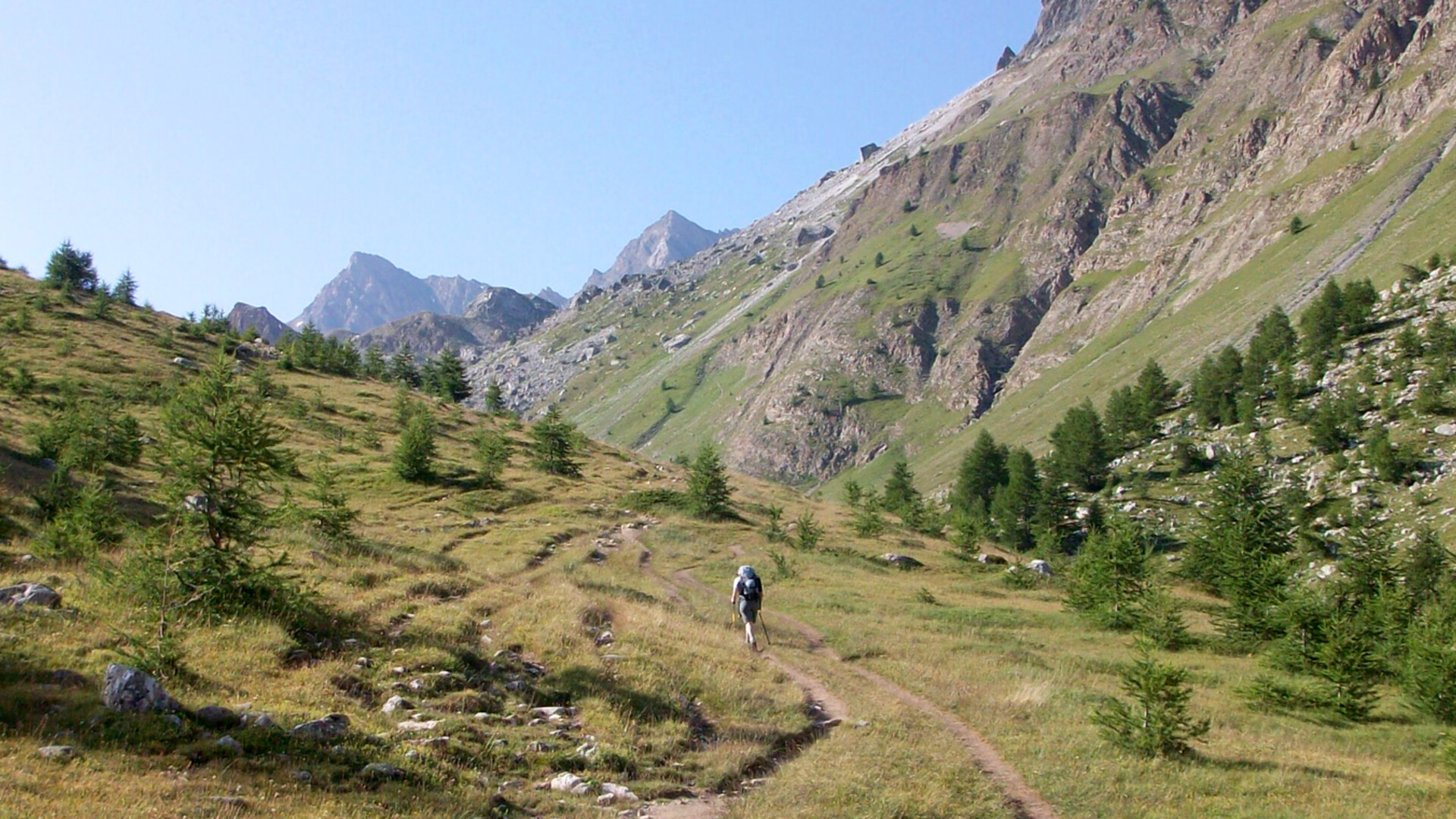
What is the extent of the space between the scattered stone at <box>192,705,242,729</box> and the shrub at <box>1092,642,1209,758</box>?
1512 cm

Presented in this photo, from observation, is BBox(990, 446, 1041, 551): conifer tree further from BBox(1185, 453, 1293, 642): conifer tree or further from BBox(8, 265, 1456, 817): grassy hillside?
BBox(8, 265, 1456, 817): grassy hillside

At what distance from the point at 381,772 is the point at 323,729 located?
1400 mm

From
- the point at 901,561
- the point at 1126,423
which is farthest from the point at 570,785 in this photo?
the point at 1126,423

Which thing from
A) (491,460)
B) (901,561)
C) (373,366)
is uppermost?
(373,366)

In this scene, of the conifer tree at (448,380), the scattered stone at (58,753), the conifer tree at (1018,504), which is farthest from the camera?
the conifer tree at (448,380)

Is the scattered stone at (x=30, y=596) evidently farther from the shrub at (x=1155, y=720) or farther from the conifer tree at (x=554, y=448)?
the conifer tree at (x=554, y=448)

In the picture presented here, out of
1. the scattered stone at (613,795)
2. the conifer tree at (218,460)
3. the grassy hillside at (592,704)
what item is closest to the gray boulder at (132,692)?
the grassy hillside at (592,704)

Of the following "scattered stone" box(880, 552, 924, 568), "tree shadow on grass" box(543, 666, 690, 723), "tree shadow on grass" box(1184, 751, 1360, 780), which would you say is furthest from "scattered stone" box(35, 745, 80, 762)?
"scattered stone" box(880, 552, 924, 568)

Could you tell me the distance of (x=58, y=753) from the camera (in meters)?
8.69

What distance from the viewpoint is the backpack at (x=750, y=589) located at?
73.6ft

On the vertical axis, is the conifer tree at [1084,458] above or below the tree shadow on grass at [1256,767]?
above

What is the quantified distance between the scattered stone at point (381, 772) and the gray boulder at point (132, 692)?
294 centimetres

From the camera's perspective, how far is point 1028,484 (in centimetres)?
8319

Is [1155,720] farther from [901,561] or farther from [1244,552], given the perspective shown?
[901,561]
